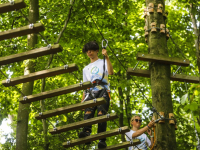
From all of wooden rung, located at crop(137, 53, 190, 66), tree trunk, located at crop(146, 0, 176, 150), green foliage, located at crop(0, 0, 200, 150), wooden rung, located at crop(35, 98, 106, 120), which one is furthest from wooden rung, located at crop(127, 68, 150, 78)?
green foliage, located at crop(0, 0, 200, 150)

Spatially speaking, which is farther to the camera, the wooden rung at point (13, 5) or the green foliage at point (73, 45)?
the green foliage at point (73, 45)

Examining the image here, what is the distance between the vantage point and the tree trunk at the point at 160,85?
454cm

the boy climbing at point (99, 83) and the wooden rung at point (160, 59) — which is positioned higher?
the wooden rung at point (160, 59)

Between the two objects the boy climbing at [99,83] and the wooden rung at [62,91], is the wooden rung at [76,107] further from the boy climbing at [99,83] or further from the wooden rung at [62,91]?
the boy climbing at [99,83]

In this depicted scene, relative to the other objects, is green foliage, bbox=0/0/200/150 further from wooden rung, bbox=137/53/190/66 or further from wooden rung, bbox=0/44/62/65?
wooden rung, bbox=0/44/62/65

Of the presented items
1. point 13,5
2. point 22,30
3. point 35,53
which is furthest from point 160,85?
point 13,5

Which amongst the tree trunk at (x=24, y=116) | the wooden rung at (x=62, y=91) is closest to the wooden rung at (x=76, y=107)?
the wooden rung at (x=62, y=91)

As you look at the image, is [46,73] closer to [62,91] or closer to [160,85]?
[62,91]

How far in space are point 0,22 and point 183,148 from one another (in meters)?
7.44

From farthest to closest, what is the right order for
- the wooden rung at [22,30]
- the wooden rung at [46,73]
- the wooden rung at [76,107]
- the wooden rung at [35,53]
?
1. the wooden rung at [76,107]
2. the wooden rung at [46,73]
3. the wooden rung at [35,53]
4. the wooden rung at [22,30]

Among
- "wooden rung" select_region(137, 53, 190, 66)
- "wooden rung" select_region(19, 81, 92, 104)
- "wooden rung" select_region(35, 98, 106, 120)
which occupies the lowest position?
"wooden rung" select_region(35, 98, 106, 120)

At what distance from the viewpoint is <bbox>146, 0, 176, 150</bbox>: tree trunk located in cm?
454

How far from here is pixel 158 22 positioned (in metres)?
5.22

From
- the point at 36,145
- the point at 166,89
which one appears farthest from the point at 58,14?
the point at 166,89
